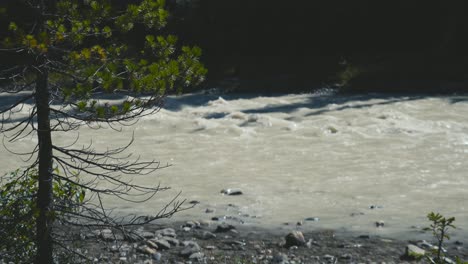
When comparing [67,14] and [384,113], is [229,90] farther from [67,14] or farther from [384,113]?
[67,14]

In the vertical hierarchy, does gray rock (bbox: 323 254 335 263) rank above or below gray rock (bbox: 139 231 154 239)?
below

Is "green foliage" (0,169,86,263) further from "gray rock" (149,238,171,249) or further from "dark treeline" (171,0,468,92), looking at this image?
"dark treeline" (171,0,468,92)

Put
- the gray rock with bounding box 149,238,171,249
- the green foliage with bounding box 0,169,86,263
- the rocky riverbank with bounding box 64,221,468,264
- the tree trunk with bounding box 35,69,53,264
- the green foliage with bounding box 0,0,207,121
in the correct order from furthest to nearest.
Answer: the gray rock with bounding box 149,238,171,249, the rocky riverbank with bounding box 64,221,468,264, the green foliage with bounding box 0,169,86,263, the tree trunk with bounding box 35,69,53,264, the green foliage with bounding box 0,0,207,121

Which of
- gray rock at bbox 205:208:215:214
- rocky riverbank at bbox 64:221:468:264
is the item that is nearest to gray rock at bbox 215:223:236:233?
rocky riverbank at bbox 64:221:468:264

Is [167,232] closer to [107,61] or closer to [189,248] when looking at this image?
[189,248]

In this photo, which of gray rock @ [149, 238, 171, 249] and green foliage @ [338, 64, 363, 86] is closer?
gray rock @ [149, 238, 171, 249]

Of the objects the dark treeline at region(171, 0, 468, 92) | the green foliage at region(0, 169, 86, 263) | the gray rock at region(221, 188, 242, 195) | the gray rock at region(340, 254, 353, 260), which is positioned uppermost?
the dark treeline at region(171, 0, 468, 92)

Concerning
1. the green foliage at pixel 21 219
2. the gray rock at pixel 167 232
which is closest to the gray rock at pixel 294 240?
the gray rock at pixel 167 232

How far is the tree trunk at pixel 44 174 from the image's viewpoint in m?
4.53

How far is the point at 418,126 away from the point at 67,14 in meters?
12.0

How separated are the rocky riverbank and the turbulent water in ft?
1.65

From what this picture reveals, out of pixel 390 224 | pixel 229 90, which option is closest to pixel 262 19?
pixel 229 90

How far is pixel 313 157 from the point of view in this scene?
12844mm

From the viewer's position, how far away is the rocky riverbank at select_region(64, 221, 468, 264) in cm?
726
